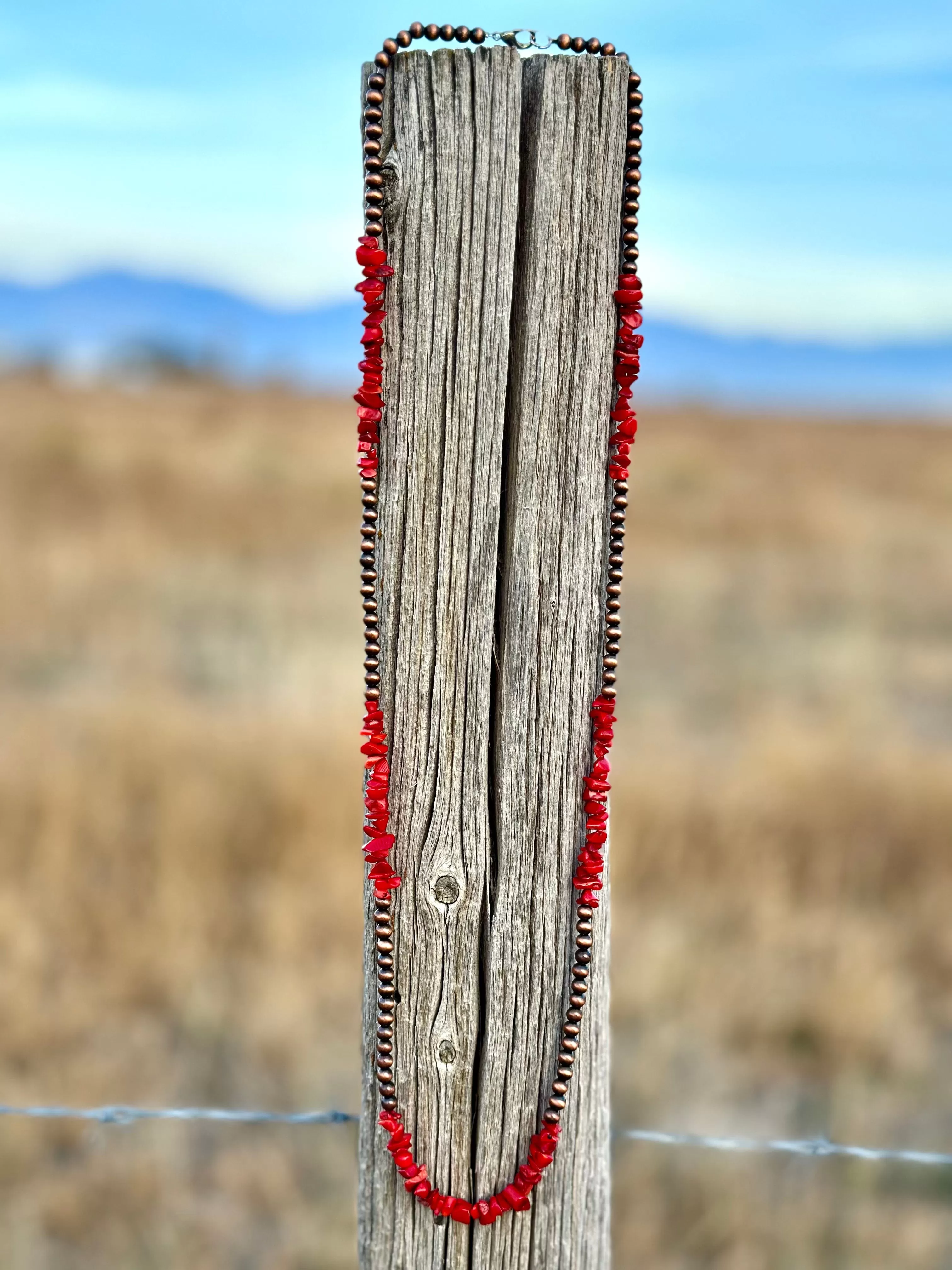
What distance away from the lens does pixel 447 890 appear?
1511mm

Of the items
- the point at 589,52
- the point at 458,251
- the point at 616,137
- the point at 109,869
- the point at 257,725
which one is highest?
the point at 589,52

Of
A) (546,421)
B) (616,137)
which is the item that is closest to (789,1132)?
(546,421)

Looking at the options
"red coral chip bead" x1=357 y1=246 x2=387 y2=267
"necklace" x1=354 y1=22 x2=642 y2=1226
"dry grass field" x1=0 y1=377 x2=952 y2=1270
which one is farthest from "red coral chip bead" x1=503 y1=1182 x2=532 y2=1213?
"dry grass field" x1=0 y1=377 x2=952 y2=1270

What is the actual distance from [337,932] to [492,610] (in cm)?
332

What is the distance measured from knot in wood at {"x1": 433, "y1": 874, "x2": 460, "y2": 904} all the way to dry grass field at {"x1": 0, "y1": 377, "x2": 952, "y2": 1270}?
218 cm

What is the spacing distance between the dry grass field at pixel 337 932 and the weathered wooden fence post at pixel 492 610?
6.26 ft

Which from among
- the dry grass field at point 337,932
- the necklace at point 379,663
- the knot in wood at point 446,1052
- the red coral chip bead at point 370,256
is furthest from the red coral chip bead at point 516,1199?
the dry grass field at point 337,932

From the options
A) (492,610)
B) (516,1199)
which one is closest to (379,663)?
(492,610)

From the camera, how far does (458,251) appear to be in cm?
136

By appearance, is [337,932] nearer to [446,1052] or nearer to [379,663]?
[446,1052]

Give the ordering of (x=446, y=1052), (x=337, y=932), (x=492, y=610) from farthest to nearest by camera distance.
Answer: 1. (x=337, y=932)
2. (x=446, y=1052)
3. (x=492, y=610)

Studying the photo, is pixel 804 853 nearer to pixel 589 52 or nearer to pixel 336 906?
pixel 336 906

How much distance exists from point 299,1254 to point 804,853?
9.39 ft

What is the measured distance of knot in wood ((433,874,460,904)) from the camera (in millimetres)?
1507
